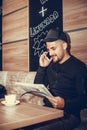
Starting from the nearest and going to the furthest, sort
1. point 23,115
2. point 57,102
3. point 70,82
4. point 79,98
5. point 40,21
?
1. point 23,115
2. point 57,102
3. point 79,98
4. point 70,82
5. point 40,21

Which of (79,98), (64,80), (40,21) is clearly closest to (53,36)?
(64,80)

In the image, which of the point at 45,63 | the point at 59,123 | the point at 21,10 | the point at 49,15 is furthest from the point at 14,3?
the point at 59,123

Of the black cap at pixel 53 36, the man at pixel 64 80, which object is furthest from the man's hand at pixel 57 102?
the black cap at pixel 53 36

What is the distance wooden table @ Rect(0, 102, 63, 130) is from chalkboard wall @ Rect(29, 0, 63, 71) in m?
1.60

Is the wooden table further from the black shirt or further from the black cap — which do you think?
the black cap

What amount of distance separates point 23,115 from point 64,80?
87 cm

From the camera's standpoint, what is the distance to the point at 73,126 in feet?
6.91

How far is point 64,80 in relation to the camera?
2.32 m

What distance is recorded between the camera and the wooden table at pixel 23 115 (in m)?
1.38

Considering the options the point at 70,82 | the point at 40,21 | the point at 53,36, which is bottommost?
the point at 70,82

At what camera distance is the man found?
2043 millimetres

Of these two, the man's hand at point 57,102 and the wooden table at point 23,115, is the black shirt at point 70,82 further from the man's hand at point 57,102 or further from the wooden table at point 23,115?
the wooden table at point 23,115

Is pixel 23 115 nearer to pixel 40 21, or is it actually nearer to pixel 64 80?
pixel 64 80

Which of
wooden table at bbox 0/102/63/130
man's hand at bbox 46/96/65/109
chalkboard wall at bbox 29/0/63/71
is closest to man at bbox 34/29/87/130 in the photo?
man's hand at bbox 46/96/65/109
